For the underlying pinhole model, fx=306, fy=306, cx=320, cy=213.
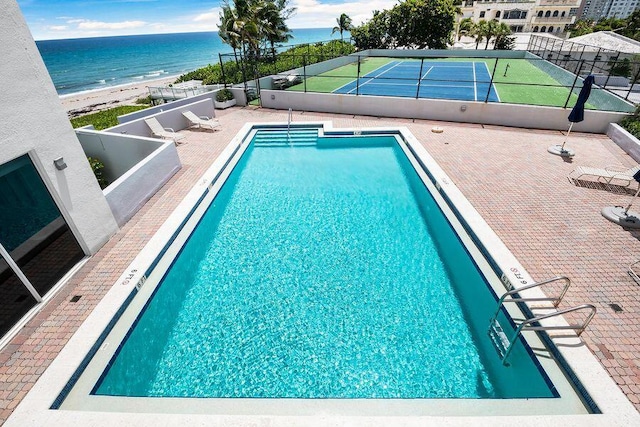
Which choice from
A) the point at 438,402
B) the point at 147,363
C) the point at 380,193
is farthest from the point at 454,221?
the point at 147,363

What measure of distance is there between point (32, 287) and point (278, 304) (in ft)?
14.6

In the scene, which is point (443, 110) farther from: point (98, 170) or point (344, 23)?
point (344, 23)

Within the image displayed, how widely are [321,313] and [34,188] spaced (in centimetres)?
596

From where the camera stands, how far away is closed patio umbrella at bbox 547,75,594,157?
31.3 ft

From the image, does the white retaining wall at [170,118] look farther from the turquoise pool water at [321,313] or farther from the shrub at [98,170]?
the turquoise pool water at [321,313]

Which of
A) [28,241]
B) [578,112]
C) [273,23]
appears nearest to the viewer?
[28,241]

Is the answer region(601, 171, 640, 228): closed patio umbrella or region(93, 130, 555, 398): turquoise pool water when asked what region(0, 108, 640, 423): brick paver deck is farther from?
region(93, 130, 555, 398): turquoise pool water

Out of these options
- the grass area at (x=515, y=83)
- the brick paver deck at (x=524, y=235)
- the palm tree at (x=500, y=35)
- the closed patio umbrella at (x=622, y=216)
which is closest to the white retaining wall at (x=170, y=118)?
the brick paver deck at (x=524, y=235)

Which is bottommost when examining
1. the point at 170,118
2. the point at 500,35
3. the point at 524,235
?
the point at 524,235

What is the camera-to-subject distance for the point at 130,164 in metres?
10.7

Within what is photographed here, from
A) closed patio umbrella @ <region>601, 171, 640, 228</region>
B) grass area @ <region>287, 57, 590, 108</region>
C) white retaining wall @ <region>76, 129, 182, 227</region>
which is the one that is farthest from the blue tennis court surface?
white retaining wall @ <region>76, 129, 182, 227</region>

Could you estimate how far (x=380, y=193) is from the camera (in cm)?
999

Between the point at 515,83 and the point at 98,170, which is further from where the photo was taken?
the point at 515,83

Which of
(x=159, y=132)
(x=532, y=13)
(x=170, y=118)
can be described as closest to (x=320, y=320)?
(x=159, y=132)
